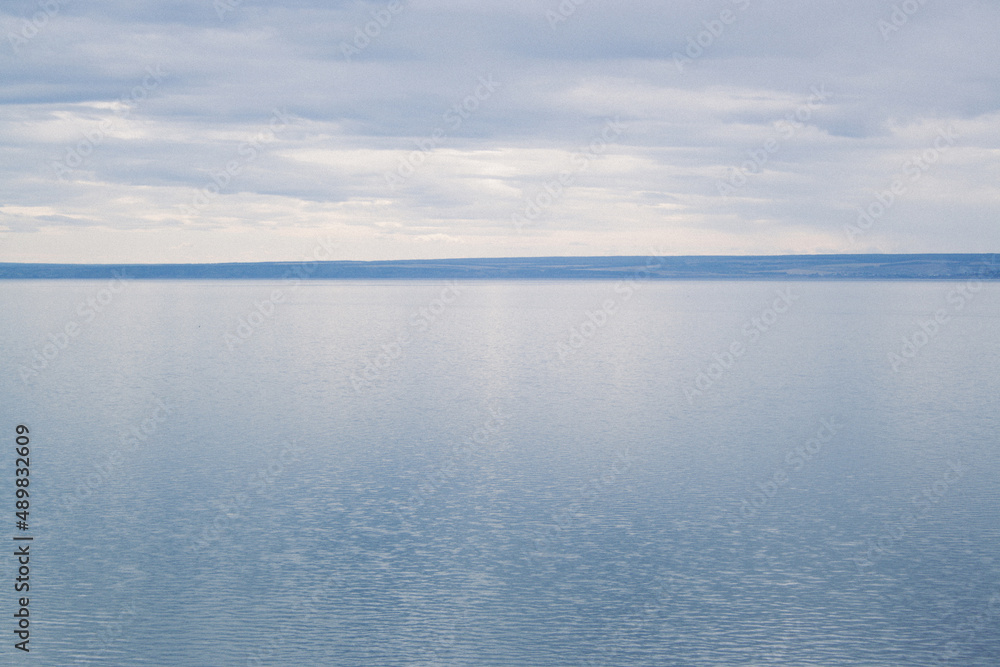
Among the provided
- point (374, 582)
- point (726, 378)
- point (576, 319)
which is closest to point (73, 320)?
point (576, 319)

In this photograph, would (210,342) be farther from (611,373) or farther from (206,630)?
(206,630)

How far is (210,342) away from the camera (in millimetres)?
57969

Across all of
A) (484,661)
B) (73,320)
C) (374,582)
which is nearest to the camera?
(484,661)

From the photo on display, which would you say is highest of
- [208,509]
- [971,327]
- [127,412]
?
[971,327]

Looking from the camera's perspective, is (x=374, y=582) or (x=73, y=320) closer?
(x=374, y=582)

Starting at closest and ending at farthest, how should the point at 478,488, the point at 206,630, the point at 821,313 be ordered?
the point at 206,630 → the point at 478,488 → the point at 821,313

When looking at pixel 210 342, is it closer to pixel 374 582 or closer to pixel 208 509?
pixel 208 509

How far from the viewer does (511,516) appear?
19828 mm

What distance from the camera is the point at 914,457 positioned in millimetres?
25312

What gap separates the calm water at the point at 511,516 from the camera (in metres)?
14.2

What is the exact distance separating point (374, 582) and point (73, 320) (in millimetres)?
73085

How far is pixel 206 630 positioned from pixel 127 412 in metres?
19.2

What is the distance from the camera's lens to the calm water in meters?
14.2

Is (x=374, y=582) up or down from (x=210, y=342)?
down
